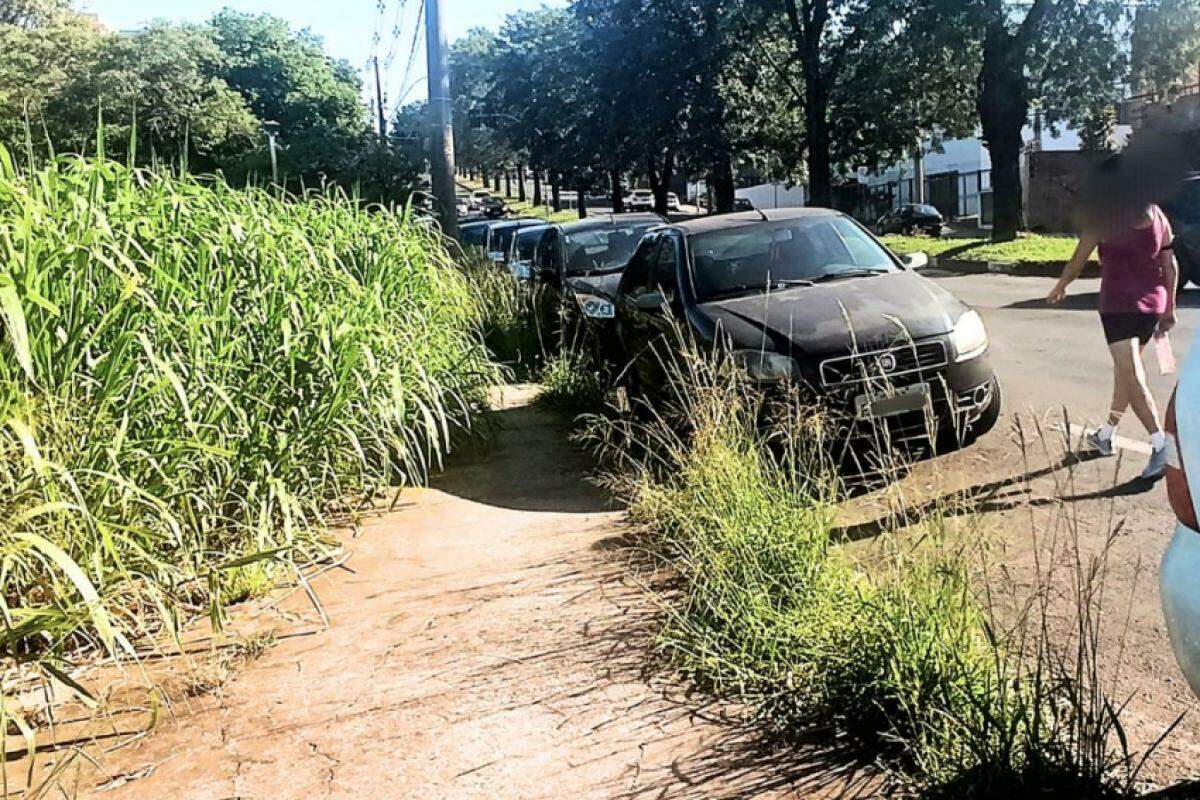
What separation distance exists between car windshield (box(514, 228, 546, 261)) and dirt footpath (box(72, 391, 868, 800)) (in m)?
10.2

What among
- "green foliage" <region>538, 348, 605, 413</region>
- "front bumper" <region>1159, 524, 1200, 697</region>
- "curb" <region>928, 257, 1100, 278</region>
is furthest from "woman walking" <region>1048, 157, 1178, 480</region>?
"curb" <region>928, 257, 1100, 278</region>

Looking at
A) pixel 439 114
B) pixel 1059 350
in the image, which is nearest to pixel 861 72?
pixel 439 114

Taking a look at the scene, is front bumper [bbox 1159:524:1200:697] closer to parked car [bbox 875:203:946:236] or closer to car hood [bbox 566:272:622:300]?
car hood [bbox 566:272:622:300]

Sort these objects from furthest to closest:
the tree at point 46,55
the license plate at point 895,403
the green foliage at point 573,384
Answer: the tree at point 46,55 < the green foliage at point 573,384 < the license plate at point 895,403

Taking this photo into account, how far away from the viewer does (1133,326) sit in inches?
238

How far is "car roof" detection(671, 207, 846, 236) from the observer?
25.5 feet

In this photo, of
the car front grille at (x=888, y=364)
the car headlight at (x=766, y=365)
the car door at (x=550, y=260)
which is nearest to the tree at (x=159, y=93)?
the car door at (x=550, y=260)

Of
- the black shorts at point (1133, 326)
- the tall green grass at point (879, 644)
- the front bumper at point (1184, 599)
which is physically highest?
the black shorts at point (1133, 326)

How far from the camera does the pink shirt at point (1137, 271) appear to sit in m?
6.02

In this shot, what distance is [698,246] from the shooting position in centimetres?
761

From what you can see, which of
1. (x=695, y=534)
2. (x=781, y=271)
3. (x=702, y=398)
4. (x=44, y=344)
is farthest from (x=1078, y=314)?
(x=44, y=344)

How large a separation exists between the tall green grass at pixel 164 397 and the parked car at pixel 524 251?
5.66m

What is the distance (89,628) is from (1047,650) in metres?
3.33

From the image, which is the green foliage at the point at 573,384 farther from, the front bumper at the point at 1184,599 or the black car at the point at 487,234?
the black car at the point at 487,234
